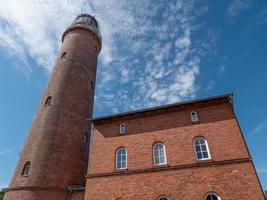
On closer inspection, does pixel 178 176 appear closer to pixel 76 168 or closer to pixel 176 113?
pixel 176 113

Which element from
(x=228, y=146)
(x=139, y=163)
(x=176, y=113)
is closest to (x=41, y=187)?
(x=139, y=163)

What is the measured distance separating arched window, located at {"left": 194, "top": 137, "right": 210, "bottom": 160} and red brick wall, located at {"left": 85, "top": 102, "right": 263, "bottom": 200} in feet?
0.89

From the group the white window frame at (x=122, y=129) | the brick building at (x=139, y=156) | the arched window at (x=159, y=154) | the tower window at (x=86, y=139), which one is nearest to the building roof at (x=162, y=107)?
the brick building at (x=139, y=156)

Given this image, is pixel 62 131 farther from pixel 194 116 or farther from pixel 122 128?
pixel 194 116

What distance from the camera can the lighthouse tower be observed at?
1465 centimetres

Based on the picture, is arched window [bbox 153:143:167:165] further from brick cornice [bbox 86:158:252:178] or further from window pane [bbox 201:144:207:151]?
window pane [bbox 201:144:207:151]

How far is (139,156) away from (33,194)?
744cm

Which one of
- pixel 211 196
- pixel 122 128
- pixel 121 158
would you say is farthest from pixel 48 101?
pixel 211 196

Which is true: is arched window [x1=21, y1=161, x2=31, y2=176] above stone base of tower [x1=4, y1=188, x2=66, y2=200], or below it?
above

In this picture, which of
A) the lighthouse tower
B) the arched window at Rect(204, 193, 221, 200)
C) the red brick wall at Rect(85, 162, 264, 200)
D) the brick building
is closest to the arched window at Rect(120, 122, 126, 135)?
the brick building

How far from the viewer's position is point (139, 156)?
46.6ft

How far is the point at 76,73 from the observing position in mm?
20875

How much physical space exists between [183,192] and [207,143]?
11.0 ft

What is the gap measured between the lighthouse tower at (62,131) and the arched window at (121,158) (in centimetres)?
345
